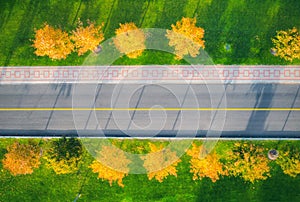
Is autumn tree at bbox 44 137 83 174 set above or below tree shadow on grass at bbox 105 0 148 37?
below

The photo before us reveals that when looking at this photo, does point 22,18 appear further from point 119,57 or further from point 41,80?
point 119,57

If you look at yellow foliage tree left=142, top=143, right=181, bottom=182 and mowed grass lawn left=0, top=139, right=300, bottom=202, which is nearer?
yellow foliage tree left=142, top=143, right=181, bottom=182

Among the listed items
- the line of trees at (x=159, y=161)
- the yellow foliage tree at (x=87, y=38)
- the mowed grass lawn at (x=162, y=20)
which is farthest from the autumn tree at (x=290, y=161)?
the yellow foliage tree at (x=87, y=38)

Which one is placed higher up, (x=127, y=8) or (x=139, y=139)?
(x=127, y=8)

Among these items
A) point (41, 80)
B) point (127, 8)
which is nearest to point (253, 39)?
point (127, 8)

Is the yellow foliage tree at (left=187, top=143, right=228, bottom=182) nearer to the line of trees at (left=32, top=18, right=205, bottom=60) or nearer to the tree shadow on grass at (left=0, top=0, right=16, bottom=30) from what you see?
the line of trees at (left=32, top=18, right=205, bottom=60)

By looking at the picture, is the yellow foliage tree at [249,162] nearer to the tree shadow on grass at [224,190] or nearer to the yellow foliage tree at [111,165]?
the tree shadow on grass at [224,190]

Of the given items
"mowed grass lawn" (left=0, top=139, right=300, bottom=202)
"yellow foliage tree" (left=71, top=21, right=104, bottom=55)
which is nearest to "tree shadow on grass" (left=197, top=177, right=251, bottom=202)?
"mowed grass lawn" (left=0, top=139, right=300, bottom=202)
